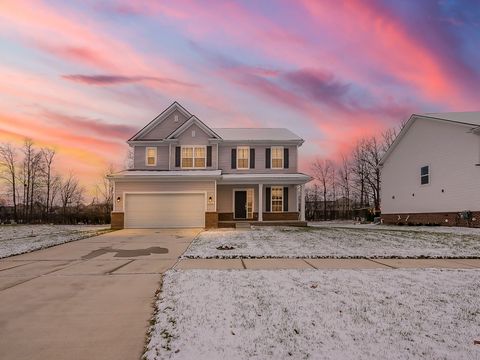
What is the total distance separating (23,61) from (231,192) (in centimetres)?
1403

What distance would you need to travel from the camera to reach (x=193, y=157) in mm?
24516

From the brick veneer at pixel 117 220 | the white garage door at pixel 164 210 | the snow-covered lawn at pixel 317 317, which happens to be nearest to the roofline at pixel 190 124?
the white garage door at pixel 164 210

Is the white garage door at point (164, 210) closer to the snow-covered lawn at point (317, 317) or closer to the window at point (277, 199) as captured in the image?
the window at point (277, 199)

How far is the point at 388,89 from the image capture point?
2025cm

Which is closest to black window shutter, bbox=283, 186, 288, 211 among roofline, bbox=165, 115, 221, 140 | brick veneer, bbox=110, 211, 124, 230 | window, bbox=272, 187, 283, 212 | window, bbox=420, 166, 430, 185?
window, bbox=272, 187, 283, 212

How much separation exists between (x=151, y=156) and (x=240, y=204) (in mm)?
7007

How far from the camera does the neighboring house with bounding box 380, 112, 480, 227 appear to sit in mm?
19094

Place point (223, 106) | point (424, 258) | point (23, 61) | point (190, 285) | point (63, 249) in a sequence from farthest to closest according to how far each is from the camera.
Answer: point (223, 106), point (23, 61), point (63, 249), point (424, 258), point (190, 285)

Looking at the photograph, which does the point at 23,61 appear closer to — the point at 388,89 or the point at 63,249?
the point at 63,249

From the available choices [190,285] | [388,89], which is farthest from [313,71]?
[190,285]

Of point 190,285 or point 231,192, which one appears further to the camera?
point 231,192

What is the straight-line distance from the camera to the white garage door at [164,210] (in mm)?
21344

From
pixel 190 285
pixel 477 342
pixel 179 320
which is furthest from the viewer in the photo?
pixel 190 285

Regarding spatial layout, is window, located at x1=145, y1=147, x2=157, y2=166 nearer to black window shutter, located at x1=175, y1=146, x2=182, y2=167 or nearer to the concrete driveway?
black window shutter, located at x1=175, y1=146, x2=182, y2=167
